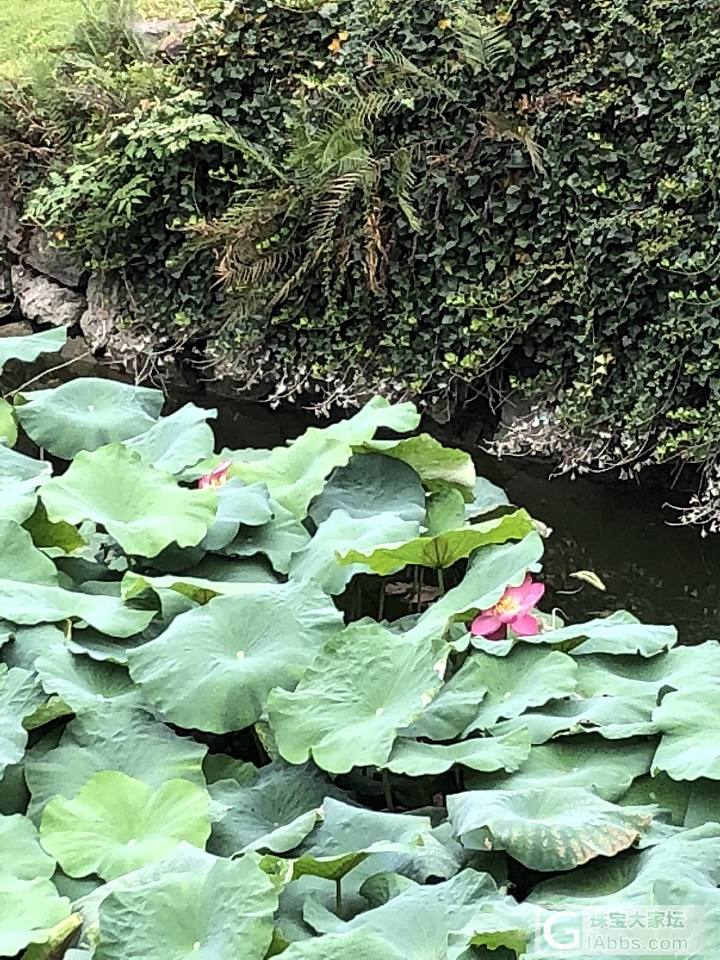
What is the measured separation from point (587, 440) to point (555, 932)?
443 cm

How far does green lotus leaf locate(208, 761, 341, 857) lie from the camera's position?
3.16 feet

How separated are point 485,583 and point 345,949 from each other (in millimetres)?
525

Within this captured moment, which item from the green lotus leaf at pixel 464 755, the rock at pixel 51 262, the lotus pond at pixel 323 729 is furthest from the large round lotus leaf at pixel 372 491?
the rock at pixel 51 262

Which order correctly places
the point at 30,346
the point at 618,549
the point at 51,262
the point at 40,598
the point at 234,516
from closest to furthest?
1. the point at 40,598
2. the point at 234,516
3. the point at 30,346
4. the point at 618,549
5. the point at 51,262

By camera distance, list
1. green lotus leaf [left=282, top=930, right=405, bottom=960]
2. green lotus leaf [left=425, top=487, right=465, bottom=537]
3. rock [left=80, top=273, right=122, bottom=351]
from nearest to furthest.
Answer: green lotus leaf [left=282, top=930, right=405, bottom=960] → green lotus leaf [left=425, top=487, right=465, bottom=537] → rock [left=80, top=273, right=122, bottom=351]

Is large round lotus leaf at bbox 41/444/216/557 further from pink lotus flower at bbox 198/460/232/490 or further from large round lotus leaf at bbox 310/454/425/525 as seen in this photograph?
large round lotus leaf at bbox 310/454/425/525

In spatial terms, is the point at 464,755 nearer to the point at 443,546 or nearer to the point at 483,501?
the point at 443,546

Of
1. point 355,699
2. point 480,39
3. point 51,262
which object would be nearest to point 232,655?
point 355,699

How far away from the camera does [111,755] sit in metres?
1.05

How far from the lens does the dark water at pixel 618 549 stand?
4133mm

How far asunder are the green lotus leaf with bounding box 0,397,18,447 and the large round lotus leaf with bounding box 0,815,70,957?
0.74 meters

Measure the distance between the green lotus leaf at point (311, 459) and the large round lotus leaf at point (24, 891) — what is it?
21.6 inches

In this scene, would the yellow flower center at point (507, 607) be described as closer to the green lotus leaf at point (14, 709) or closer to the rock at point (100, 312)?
the green lotus leaf at point (14, 709)

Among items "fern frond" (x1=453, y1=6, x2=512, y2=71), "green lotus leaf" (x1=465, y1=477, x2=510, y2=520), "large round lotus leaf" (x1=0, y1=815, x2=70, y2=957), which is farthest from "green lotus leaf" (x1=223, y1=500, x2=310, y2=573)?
"fern frond" (x1=453, y1=6, x2=512, y2=71)
